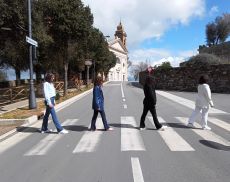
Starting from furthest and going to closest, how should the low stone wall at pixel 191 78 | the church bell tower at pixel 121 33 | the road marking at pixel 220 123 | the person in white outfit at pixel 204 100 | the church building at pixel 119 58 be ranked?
the church bell tower at pixel 121 33 → the church building at pixel 119 58 → the low stone wall at pixel 191 78 → the road marking at pixel 220 123 → the person in white outfit at pixel 204 100

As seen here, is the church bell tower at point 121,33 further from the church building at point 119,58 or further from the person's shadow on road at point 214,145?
the person's shadow on road at point 214,145

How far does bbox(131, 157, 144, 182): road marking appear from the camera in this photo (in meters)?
6.16

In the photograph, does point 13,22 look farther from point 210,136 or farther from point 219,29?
point 219,29

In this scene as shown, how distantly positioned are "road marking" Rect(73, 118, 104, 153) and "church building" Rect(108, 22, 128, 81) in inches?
4513

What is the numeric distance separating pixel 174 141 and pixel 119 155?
1917 millimetres

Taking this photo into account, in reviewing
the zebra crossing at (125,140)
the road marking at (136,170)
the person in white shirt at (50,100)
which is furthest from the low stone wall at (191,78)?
the road marking at (136,170)

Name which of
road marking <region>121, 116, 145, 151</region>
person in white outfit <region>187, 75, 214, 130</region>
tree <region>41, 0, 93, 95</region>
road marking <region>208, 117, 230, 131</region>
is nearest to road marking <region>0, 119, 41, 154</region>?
road marking <region>121, 116, 145, 151</region>

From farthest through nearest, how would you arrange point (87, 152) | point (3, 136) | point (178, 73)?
point (178, 73)
point (3, 136)
point (87, 152)

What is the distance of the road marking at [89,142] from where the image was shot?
8.64m

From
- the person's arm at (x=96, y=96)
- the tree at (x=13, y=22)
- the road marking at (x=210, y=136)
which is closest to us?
the road marking at (x=210, y=136)

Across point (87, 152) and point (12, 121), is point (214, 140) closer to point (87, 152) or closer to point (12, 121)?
point (87, 152)

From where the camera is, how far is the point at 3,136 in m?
10.7

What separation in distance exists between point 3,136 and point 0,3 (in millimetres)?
7180

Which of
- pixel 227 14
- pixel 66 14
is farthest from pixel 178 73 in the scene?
pixel 227 14
